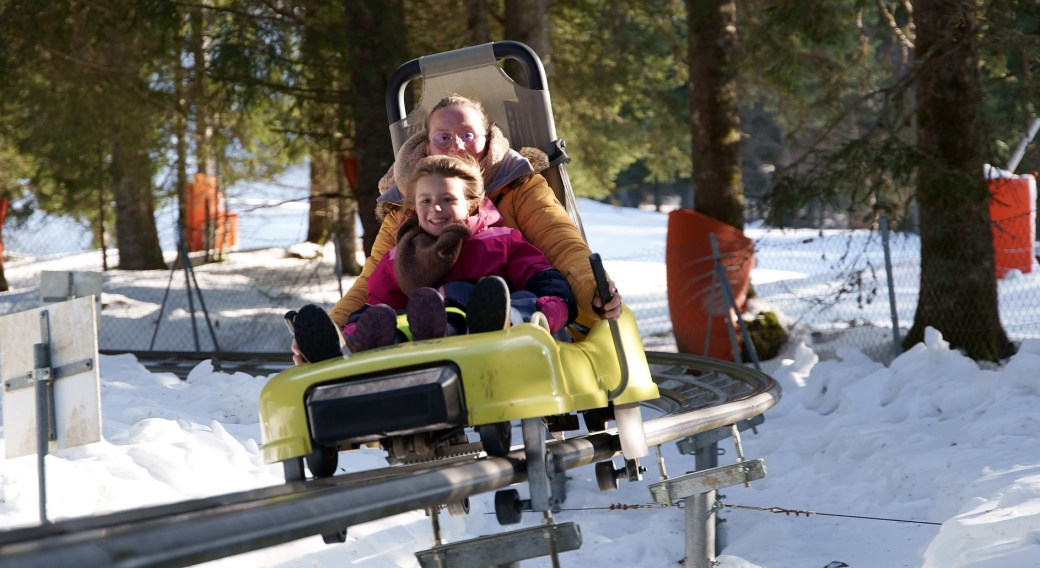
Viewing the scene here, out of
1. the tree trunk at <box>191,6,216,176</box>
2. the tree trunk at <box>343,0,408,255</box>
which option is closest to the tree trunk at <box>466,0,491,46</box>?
the tree trunk at <box>343,0,408,255</box>

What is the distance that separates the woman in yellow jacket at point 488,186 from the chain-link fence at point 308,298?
551 cm

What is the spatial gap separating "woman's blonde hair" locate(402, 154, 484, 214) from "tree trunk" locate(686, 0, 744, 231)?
7.47 metres

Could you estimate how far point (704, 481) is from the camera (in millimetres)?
4352

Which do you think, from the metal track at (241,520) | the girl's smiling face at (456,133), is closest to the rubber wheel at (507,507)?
the metal track at (241,520)

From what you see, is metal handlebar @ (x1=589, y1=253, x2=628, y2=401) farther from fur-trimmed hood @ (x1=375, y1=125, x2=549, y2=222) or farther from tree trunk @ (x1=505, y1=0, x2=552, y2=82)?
tree trunk @ (x1=505, y1=0, x2=552, y2=82)

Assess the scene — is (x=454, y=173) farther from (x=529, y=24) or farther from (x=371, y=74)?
(x=529, y=24)

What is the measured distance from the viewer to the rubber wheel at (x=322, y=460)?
9.39ft

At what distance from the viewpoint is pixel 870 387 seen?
712 cm

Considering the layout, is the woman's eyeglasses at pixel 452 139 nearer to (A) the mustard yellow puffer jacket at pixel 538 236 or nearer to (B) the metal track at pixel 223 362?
(A) the mustard yellow puffer jacket at pixel 538 236

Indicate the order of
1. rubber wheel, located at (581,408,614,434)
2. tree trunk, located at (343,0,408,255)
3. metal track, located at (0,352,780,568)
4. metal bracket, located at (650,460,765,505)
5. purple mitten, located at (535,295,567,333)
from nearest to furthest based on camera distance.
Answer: metal track, located at (0,352,780,568)
purple mitten, located at (535,295,567,333)
rubber wheel, located at (581,408,614,434)
metal bracket, located at (650,460,765,505)
tree trunk, located at (343,0,408,255)

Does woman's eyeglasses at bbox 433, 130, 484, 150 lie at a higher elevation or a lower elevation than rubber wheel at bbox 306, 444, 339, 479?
higher

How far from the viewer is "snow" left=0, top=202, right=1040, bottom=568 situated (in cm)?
441

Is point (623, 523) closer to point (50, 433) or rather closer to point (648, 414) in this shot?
point (648, 414)

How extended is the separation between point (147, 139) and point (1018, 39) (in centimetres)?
958
